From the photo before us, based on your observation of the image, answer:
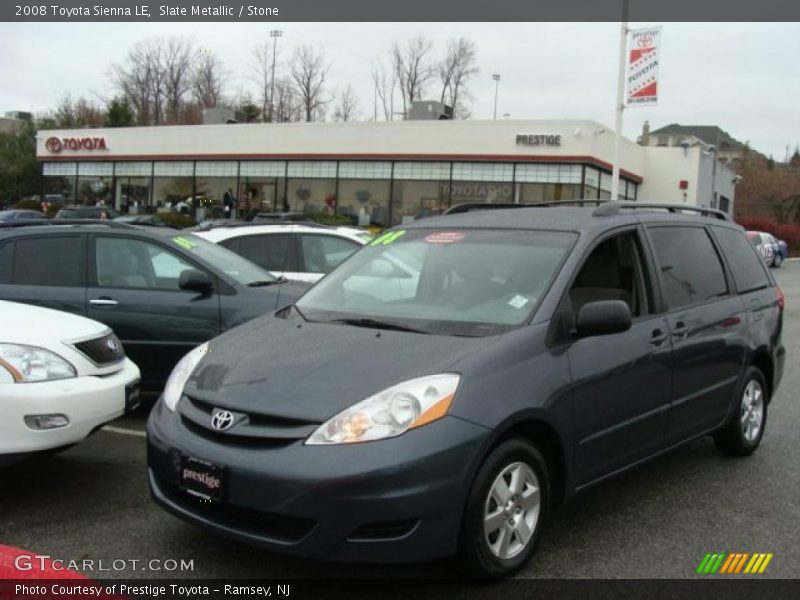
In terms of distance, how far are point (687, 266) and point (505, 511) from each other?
2.39m

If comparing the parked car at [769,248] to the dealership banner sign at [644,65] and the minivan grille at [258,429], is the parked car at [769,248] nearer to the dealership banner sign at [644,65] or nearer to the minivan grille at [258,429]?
the dealership banner sign at [644,65]

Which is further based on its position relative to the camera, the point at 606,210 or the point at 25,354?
the point at 606,210

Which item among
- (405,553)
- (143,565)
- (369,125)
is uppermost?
(369,125)

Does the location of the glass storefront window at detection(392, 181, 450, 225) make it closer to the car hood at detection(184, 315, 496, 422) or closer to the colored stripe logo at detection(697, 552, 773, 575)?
the car hood at detection(184, 315, 496, 422)

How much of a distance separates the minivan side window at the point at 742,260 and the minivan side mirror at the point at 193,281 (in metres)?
3.86

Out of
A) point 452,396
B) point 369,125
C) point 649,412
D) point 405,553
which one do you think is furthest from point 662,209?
point 369,125

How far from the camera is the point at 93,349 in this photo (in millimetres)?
4727

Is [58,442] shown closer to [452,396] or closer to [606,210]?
[452,396]

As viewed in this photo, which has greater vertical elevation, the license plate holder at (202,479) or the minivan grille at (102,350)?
the minivan grille at (102,350)

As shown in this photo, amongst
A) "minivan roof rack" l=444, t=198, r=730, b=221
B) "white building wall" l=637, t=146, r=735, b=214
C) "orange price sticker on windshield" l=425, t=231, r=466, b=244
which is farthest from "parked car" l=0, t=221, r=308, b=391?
"white building wall" l=637, t=146, r=735, b=214

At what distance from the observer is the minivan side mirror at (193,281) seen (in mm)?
6207

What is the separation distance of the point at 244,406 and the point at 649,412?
2286mm

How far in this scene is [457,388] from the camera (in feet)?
11.0

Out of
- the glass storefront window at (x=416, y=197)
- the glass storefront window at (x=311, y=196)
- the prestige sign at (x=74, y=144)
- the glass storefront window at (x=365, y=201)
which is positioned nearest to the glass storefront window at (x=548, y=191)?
the glass storefront window at (x=416, y=197)
